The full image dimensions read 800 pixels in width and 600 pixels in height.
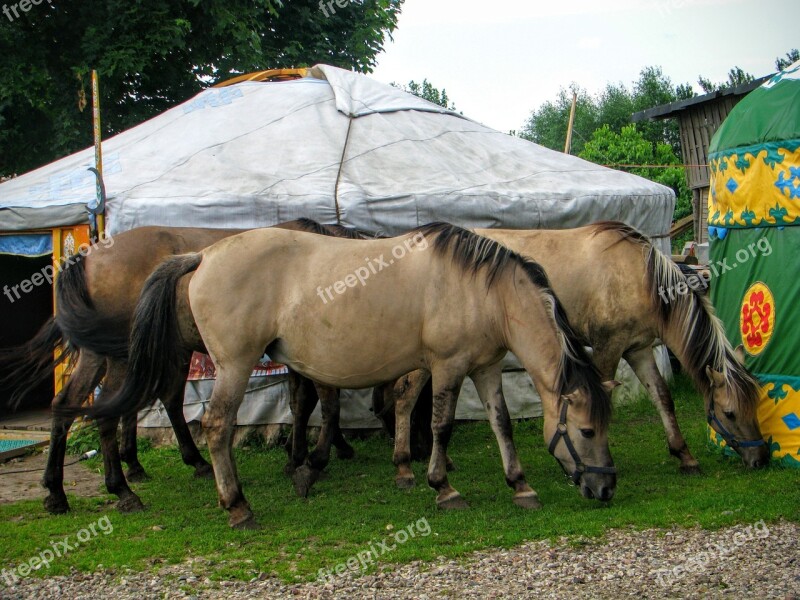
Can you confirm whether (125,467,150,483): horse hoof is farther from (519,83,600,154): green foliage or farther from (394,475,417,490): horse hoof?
(519,83,600,154): green foliage

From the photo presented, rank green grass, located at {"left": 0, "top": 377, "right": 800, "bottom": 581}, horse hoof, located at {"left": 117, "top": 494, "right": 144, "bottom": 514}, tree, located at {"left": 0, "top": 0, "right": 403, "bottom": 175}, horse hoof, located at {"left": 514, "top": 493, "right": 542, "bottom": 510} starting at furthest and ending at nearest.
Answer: tree, located at {"left": 0, "top": 0, "right": 403, "bottom": 175}, horse hoof, located at {"left": 117, "top": 494, "right": 144, "bottom": 514}, horse hoof, located at {"left": 514, "top": 493, "right": 542, "bottom": 510}, green grass, located at {"left": 0, "top": 377, "right": 800, "bottom": 581}

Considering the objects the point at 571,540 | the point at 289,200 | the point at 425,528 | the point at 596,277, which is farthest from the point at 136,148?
the point at 571,540

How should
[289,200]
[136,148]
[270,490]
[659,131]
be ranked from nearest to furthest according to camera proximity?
[270,490]
[289,200]
[136,148]
[659,131]

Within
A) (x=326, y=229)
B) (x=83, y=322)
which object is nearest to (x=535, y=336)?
(x=326, y=229)

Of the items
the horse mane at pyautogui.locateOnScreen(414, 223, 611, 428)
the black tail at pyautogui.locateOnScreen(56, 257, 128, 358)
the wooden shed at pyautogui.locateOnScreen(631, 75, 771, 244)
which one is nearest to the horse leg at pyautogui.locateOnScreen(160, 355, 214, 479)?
the black tail at pyautogui.locateOnScreen(56, 257, 128, 358)

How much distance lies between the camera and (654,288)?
591cm

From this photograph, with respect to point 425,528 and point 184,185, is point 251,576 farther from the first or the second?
point 184,185

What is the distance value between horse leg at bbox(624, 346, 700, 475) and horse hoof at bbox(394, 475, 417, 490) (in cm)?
189

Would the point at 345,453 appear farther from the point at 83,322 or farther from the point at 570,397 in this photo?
the point at 570,397

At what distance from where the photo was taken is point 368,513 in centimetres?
517

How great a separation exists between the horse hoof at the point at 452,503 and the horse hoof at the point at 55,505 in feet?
8.22

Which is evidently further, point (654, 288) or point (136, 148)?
point (136, 148)

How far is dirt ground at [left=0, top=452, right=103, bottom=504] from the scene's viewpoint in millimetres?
6012

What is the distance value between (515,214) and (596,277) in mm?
1617
